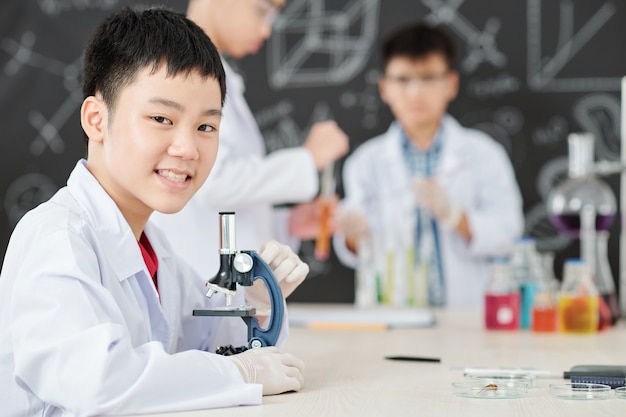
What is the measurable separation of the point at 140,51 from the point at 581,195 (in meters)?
1.35

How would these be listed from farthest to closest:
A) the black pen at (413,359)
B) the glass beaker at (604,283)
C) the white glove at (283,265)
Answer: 1. the glass beaker at (604,283)
2. the black pen at (413,359)
3. the white glove at (283,265)

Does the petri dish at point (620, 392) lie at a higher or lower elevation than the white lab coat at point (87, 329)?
lower

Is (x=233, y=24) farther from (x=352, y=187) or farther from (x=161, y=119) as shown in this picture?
(x=161, y=119)

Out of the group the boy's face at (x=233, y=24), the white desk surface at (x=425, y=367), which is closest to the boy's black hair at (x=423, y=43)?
the boy's face at (x=233, y=24)

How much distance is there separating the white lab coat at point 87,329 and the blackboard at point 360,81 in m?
2.16

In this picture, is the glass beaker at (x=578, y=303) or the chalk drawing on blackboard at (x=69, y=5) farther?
the chalk drawing on blackboard at (x=69, y=5)

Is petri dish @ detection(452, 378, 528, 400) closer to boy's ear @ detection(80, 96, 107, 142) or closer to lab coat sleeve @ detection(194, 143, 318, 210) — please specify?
boy's ear @ detection(80, 96, 107, 142)

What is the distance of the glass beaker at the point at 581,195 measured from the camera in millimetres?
2197

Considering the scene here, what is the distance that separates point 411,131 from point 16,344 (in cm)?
241

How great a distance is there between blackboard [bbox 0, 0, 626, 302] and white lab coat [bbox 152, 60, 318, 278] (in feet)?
2.26

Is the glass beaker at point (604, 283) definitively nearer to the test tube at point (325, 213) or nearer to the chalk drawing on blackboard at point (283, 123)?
the test tube at point (325, 213)

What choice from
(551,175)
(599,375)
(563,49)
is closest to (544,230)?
(551,175)

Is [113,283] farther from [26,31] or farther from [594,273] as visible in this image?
[26,31]

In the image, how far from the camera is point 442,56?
3.28 metres
